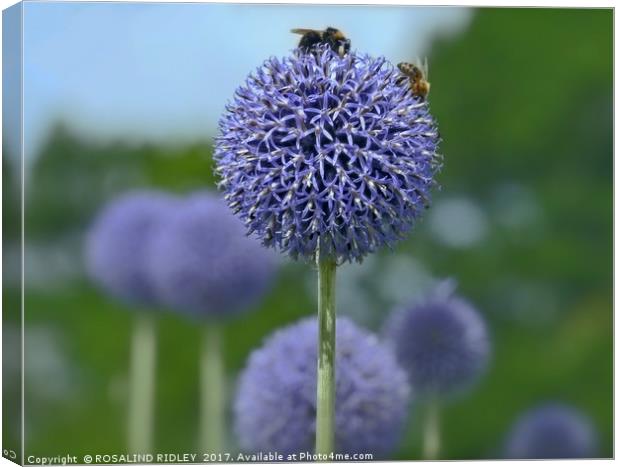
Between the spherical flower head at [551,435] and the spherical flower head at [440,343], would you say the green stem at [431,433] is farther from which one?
the spherical flower head at [551,435]

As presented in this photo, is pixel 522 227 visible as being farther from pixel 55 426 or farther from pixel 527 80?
pixel 55 426

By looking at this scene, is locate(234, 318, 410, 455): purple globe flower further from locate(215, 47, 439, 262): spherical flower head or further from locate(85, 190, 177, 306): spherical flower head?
locate(215, 47, 439, 262): spherical flower head

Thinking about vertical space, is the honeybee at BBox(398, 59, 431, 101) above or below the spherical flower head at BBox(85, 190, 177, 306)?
above

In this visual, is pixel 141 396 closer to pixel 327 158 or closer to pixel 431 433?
pixel 431 433

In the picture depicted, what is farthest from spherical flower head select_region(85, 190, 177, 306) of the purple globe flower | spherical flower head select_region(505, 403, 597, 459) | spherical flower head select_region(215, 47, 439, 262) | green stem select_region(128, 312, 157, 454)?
spherical flower head select_region(505, 403, 597, 459)

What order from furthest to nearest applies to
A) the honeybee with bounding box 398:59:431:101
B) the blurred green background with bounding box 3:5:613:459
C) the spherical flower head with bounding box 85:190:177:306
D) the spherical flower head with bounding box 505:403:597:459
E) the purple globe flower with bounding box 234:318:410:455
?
the spherical flower head with bounding box 505:403:597:459
the spherical flower head with bounding box 85:190:177:306
the blurred green background with bounding box 3:5:613:459
the purple globe flower with bounding box 234:318:410:455
the honeybee with bounding box 398:59:431:101

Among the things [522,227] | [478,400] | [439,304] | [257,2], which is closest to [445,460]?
[478,400]
